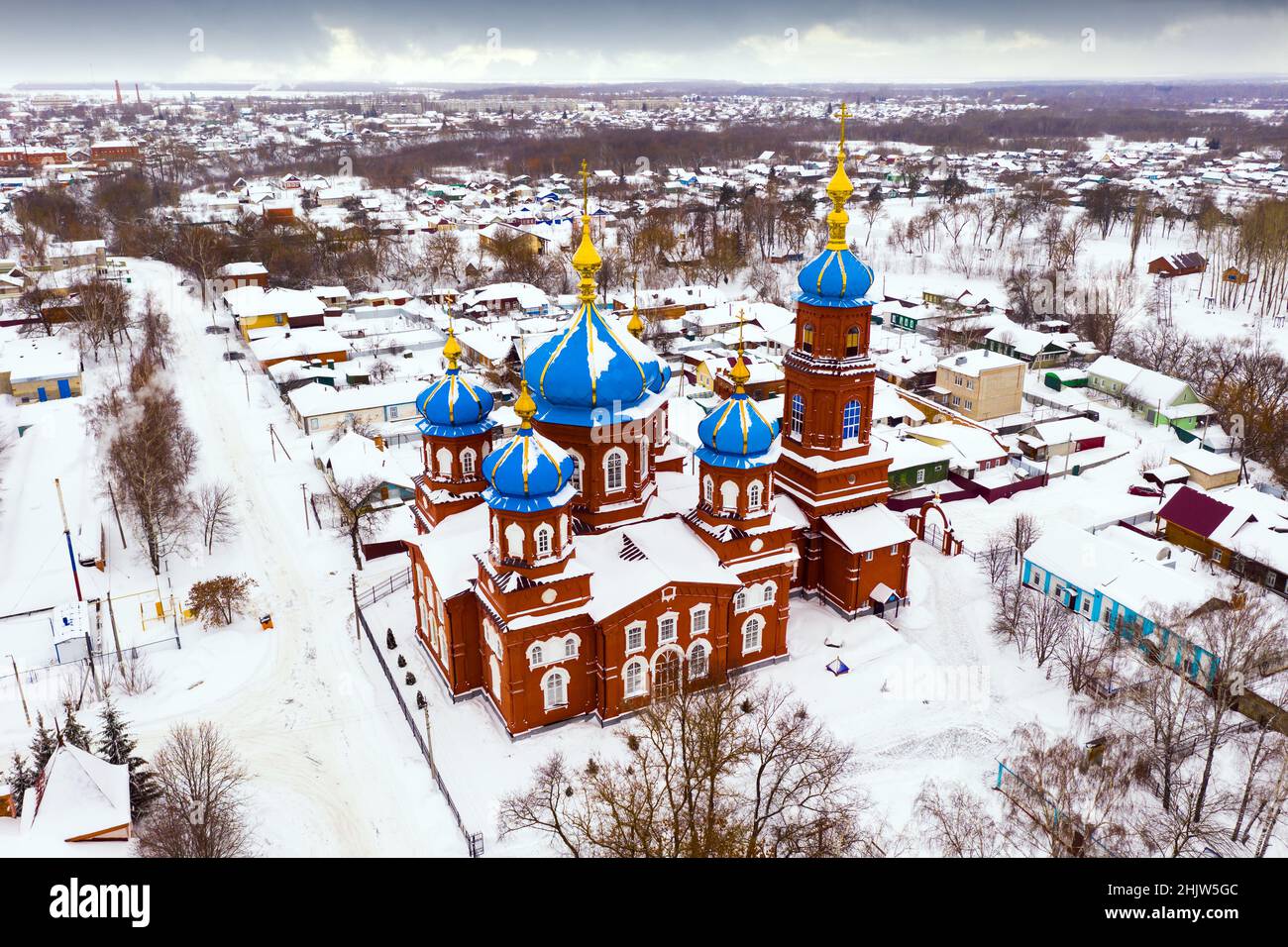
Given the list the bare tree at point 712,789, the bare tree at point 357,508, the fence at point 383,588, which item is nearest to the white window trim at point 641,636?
the bare tree at point 712,789

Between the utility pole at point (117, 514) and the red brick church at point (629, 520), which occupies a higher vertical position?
the red brick church at point (629, 520)

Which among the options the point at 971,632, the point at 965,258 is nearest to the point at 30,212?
the point at 965,258

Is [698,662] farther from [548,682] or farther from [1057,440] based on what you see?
[1057,440]

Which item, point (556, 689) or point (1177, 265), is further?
point (1177, 265)

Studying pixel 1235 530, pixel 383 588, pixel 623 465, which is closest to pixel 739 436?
pixel 623 465

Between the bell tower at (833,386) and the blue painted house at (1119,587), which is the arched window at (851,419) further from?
the blue painted house at (1119,587)

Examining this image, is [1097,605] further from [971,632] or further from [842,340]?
[842,340]

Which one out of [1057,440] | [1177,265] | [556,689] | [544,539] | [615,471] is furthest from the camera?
[1177,265]
